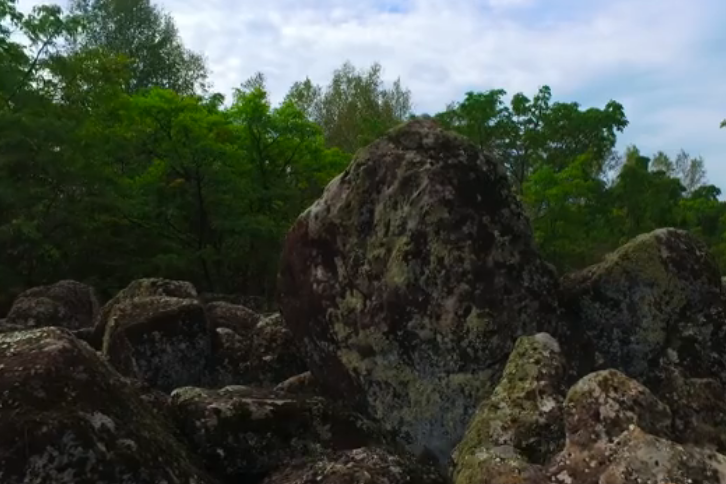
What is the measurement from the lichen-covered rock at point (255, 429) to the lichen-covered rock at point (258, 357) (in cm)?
228

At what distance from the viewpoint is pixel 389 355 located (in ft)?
24.8

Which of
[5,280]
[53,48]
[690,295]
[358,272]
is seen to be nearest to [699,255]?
[690,295]

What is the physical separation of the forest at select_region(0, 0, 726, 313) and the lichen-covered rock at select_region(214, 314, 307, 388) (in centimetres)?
1048

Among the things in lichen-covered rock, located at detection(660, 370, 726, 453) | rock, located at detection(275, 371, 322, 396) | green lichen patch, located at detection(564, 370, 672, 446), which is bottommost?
rock, located at detection(275, 371, 322, 396)

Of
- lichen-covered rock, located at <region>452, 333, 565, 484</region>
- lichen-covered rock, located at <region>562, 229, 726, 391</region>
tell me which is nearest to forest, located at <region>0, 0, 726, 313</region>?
lichen-covered rock, located at <region>562, 229, 726, 391</region>

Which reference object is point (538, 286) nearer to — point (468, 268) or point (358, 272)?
point (468, 268)

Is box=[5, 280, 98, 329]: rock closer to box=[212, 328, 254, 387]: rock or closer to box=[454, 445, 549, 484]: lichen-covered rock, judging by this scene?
box=[212, 328, 254, 387]: rock

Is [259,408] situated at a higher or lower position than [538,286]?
lower

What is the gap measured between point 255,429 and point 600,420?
2.57 m

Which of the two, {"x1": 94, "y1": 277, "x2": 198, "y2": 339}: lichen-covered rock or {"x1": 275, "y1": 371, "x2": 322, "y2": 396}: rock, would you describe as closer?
{"x1": 275, "y1": 371, "x2": 322, "y2": 396}: rock

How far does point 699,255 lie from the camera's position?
27.1 feet

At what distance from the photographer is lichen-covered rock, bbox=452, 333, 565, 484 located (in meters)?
4.57

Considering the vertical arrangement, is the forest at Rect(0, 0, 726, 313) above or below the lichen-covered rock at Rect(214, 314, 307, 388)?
above

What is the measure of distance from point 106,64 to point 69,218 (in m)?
5.23
